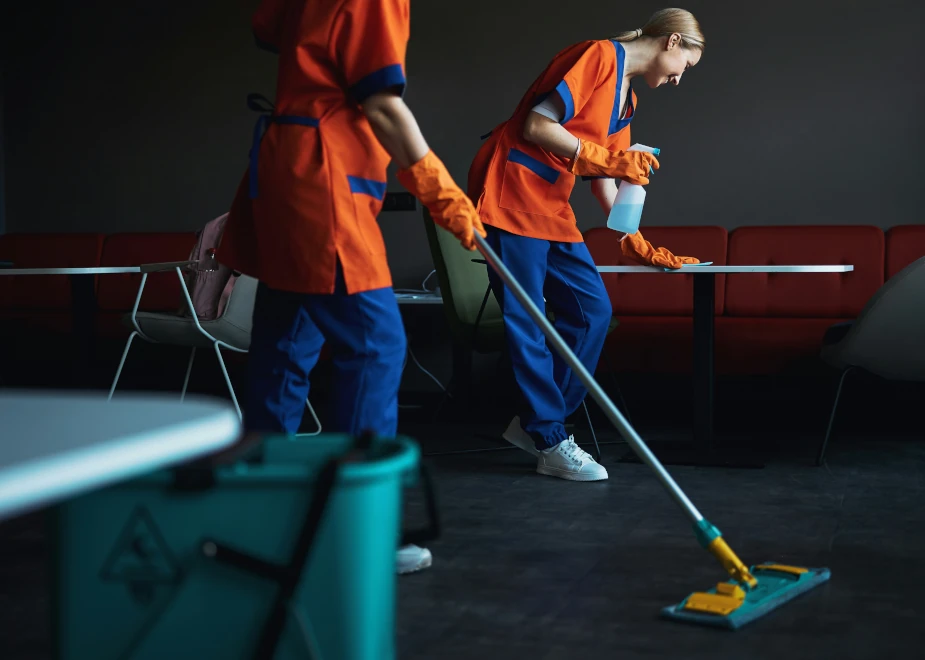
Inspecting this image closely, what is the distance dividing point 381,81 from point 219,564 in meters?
0.87

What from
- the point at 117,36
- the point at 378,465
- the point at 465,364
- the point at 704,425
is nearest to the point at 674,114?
the point at 465,364

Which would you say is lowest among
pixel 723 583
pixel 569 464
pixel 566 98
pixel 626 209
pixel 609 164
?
pixel 569 464

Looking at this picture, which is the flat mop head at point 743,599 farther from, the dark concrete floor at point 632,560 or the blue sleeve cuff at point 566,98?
the blue sleeve cuff at point 566,98

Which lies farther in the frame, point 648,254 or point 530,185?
point 648,254

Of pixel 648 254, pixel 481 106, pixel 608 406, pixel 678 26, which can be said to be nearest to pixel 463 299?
pixel 648 254

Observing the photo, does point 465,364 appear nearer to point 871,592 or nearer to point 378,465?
point 871,592

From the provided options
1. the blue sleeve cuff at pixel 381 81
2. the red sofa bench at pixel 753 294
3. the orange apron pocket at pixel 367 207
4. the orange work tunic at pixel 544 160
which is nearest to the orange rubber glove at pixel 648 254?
the orange work tunic at pixel 544 160

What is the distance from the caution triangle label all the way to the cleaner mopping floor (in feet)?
2.62

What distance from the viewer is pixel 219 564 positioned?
92cm

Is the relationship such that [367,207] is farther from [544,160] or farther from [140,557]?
[544,160]

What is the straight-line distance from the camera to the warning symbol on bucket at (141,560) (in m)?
0.92

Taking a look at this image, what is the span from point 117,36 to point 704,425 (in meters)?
4.08

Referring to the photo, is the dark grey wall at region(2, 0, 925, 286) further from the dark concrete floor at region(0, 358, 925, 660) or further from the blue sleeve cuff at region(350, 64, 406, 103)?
the blue sleeve cuff at region(350, 64, 406, 103)

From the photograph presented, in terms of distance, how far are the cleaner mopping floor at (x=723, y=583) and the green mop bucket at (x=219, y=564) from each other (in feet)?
2.32
